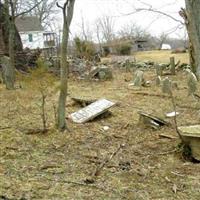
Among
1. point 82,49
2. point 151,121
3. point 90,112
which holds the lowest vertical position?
point 151,121

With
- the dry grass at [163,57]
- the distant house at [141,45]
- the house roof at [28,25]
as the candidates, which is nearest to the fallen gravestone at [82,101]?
the dry grass at [163,57]

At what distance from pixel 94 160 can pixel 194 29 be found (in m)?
10.7

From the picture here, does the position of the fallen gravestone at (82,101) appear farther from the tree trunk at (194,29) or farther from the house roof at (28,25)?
the house roof at (28,25)

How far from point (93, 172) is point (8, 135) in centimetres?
240

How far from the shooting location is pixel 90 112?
8.60 metres

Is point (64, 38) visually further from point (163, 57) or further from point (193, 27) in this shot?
point (163, 57)

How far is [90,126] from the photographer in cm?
802

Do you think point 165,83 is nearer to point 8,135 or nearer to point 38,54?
point 8,135

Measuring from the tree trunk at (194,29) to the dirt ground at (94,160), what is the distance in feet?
19.6

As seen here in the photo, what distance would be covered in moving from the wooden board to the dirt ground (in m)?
0.17

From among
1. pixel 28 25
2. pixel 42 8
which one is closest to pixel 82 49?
pixel 42 8

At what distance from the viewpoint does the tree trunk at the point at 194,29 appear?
15172mm

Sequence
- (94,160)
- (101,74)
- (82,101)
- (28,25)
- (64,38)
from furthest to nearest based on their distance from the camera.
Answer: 1. (28,25)
2. (101,74)
3. (82,101)
4. (64,38)
5. (94,160)

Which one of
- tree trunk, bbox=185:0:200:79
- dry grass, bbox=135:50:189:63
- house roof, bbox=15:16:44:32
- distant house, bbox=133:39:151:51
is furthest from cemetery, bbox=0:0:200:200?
house roof, bbox=15:16:44:32
